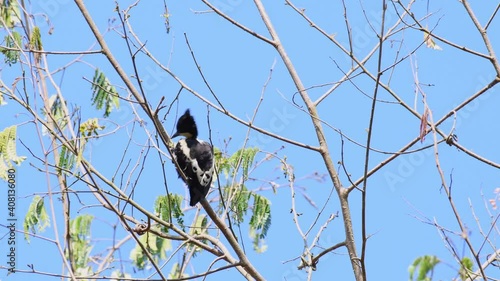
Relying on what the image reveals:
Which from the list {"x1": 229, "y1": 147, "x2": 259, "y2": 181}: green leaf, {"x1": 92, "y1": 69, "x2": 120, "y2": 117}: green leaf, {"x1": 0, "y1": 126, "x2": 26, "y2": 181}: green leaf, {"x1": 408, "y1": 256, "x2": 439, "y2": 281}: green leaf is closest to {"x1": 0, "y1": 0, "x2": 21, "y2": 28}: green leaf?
{"x1": 92, "y1": 69, "x2": 120, "y2": 117}: green leaf

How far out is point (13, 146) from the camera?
5516mm

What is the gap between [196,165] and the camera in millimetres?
6922

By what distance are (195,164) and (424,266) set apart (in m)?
2.34

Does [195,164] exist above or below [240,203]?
above

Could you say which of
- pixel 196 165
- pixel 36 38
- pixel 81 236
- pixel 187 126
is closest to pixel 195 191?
pixel 196 165

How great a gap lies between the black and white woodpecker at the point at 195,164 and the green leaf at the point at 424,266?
71.3 inches

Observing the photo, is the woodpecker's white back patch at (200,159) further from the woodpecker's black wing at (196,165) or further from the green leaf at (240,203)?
the green leaf at (240,203)

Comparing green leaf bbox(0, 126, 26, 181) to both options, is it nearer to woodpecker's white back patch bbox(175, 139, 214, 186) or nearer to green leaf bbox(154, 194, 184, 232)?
green leaf bbox(154, 194, 184, 232)

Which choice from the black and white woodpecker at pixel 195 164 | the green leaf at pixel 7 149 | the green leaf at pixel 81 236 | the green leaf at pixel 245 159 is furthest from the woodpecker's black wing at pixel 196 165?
the green leaf at pixel 7 149

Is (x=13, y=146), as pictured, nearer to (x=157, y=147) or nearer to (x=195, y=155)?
(x=157, y=147)

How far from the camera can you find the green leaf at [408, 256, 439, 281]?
16.8ft

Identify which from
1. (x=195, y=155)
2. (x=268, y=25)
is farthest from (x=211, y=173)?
(x=268, y=25)

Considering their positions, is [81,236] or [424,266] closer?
[424,266]

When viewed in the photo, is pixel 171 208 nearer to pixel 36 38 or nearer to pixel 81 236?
pixel 36 38
